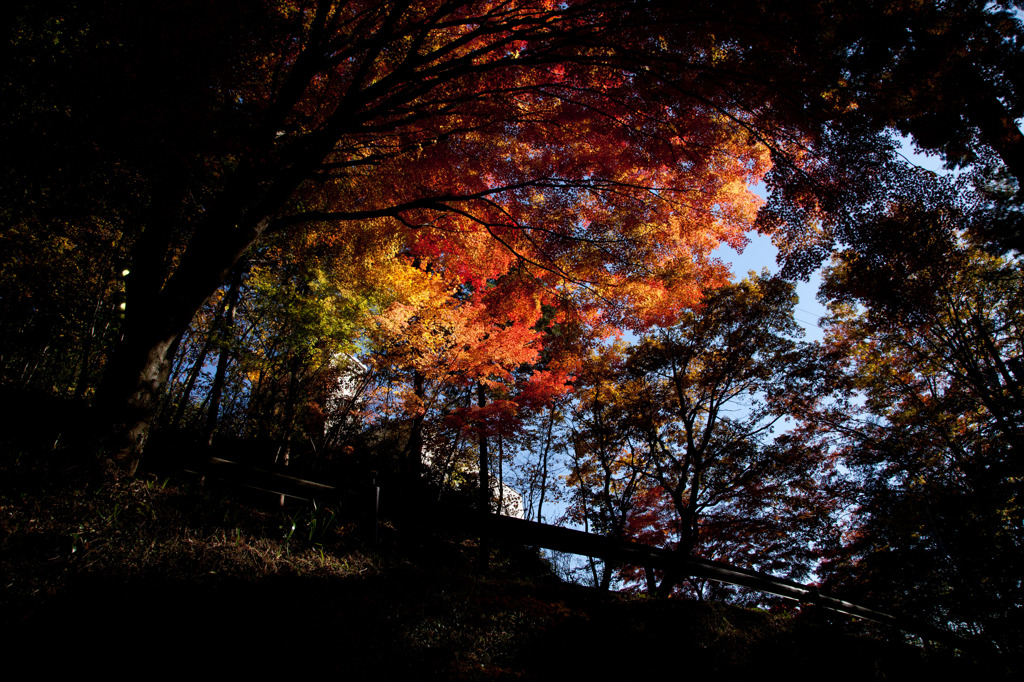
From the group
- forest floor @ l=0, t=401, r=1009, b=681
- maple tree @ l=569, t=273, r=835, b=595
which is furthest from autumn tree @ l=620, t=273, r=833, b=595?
forest floor @ l=0, t=401, r=1009, b=681

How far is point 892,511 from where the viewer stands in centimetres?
793

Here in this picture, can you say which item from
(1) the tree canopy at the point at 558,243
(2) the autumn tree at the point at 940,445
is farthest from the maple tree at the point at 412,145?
(2) the autumn tree at the point at 940,445

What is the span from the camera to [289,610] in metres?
2.78

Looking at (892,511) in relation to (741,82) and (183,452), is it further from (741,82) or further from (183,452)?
(183,452)

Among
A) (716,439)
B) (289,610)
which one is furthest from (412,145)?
(716,439)

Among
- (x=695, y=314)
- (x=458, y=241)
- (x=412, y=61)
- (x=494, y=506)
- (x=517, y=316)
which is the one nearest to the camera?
(x=412, y=61)

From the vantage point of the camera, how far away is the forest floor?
2197 mm

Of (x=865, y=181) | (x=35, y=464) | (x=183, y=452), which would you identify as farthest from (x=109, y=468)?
(x=865, y=181)

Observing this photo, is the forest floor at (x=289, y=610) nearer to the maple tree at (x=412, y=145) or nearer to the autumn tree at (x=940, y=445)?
the maple tree at (x=412, y=145)

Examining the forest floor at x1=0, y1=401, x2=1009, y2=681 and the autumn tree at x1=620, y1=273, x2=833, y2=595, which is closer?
the forest floor at x1=0, y1=401, x2=1009, y2=681

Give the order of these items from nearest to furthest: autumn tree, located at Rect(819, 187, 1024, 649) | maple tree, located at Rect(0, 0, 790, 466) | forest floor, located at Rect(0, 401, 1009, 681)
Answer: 1. forest floor, located at Rect(0, 401, 1009, 681)
2. maple tree, located at Rect(0, 0, 790, 466)
3. autumn tree, located at Rect(819, 187, 1024, 649)

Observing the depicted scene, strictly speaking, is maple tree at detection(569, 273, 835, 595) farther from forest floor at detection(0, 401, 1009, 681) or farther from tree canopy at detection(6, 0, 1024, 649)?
forest floor at detection(0, 401, 1009, 681)

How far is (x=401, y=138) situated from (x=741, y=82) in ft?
15.1

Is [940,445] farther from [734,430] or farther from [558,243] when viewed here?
[558,243]
